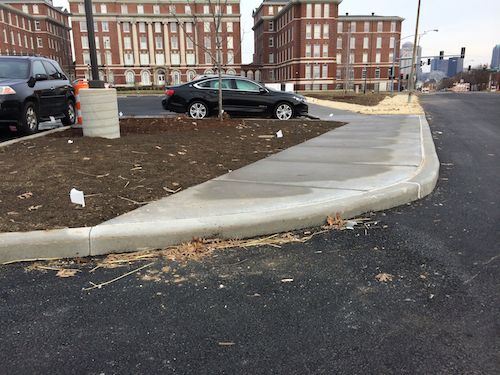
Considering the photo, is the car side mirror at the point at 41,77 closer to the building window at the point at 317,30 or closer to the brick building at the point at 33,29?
the building window at the point at 317,30

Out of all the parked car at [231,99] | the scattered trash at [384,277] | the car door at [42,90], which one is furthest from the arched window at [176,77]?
the scattered trash at [384,277]

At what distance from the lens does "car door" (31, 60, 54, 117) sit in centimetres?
1016

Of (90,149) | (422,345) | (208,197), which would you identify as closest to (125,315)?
(422,345)

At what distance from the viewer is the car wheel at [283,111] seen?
14.3 metres

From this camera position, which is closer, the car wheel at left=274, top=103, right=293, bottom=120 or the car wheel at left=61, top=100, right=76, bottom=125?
the car wheel at left=61, top=100, right=76, bottom=125

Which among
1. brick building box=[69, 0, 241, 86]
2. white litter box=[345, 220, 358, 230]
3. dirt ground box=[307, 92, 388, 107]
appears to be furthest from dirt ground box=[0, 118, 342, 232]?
brick building box=[69, 0, 241, 86]

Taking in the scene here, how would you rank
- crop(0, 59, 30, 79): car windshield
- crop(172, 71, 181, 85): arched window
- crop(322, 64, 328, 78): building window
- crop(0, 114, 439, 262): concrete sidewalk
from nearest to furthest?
crop(0, 114, 439, 262): concrete sidewalk → crop(0, 59, 30, 79): car windshield → crop(322, 64, 328, 78): building window → crop(172, 71, 181, 85): arched window

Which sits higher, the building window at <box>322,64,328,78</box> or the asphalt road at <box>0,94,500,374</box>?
the building window at <box>322,64,328,78</box>

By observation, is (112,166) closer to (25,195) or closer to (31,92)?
(25,195)

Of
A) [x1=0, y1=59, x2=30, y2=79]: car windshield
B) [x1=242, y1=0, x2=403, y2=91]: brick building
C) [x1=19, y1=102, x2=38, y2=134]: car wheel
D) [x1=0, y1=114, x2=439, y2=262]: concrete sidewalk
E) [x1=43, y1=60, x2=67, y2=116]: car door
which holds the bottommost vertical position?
[x1=0, y1=114, x2=439, y2=262]: concrete sidewalk

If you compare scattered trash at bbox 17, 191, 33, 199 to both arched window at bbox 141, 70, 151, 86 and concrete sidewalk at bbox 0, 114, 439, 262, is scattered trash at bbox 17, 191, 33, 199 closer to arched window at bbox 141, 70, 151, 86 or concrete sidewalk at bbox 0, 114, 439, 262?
concrete sidewalk at bbox 0, 114, 439, 262

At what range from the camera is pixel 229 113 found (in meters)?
14.4

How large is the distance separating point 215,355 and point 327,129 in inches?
391

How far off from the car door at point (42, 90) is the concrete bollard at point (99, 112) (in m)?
2.47
